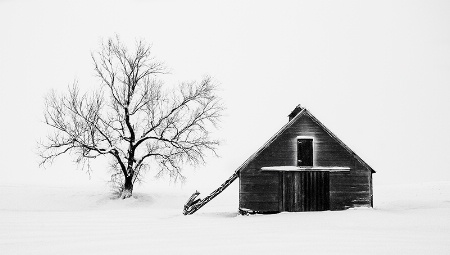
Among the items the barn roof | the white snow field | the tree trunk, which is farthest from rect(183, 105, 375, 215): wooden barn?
the tree trunk

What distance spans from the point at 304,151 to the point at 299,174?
1356 millimetres

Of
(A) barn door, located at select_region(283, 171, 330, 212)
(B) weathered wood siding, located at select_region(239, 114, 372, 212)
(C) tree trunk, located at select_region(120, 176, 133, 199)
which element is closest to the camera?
(A) barn door, located at select_region(283, 171, 330, 212)

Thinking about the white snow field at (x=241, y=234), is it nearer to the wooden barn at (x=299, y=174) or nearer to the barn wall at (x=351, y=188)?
the barn wall at (x=351, y=188)

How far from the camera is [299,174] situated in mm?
23672

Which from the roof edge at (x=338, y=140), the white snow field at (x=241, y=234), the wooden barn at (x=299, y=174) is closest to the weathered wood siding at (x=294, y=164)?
the wooden barn at (x=299, y=174)

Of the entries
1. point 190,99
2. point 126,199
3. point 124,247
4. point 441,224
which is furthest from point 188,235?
point 190,99

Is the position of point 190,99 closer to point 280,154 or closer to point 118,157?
point 118,157

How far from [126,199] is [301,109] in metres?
14.4

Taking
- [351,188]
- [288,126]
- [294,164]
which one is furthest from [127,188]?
[351,188]

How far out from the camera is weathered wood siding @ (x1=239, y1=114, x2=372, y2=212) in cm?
2355

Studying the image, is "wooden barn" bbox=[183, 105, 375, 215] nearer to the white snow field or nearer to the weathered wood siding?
the weathered wood siding

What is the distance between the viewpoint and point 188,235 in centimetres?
1546

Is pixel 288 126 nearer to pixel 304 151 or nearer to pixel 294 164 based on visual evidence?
pixel 304 151

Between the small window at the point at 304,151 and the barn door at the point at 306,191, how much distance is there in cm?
58
